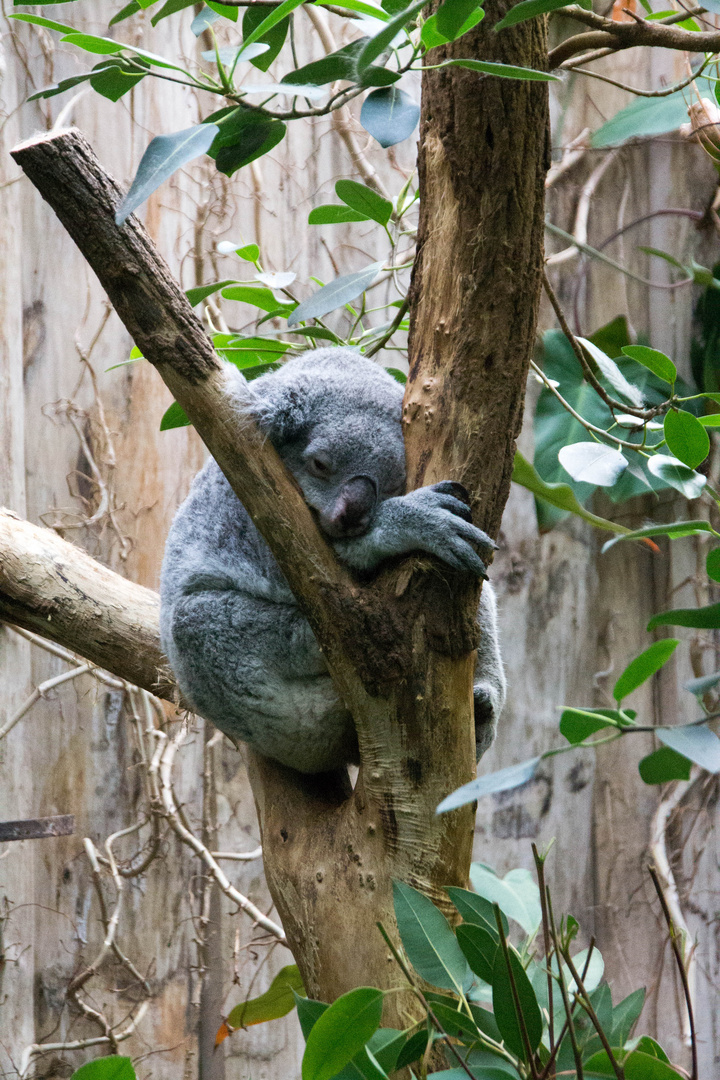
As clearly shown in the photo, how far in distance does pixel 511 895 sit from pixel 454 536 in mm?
564

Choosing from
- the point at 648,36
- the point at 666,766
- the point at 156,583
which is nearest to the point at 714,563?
the point at 666,766

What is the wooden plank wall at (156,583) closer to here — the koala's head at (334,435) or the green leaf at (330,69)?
the koala's head at (334,435)

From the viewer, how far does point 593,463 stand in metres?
1.31

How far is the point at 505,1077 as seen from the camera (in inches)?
41.0

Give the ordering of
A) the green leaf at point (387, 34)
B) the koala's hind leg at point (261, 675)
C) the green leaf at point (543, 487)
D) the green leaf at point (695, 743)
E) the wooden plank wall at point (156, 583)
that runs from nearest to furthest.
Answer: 1. the green leaf at point (695, 743)
2. the green leaf at point (387, 34)
3. the koala's hind leg at point (261, 675)
4. the green leaf at point (543, 487)
5. the wooden plank wall at point (156, 583)

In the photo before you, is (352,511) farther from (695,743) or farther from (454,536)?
(695,743)

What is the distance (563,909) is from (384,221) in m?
2.28

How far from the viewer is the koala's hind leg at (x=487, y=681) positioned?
1.62 metres

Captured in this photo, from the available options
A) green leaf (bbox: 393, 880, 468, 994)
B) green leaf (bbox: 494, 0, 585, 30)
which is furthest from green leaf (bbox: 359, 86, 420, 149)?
green leaf (bbox: 393, 880, 468, 994)

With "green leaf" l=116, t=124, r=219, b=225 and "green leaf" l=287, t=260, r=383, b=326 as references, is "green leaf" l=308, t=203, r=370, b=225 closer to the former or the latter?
"green leaf" l=287, t=260, r=383, b=326

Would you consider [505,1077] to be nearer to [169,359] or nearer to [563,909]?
[169,359]

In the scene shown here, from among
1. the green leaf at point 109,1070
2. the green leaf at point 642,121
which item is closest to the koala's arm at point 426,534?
the green leaf at point 109,1070

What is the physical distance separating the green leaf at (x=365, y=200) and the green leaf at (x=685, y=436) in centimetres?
73

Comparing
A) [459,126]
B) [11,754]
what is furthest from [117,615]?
[459,126]
